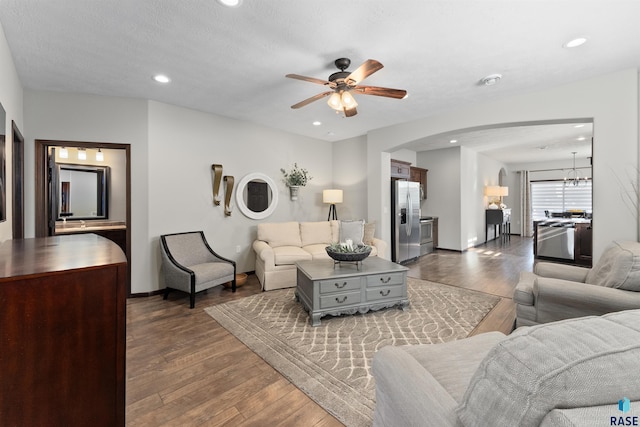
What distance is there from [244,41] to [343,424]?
284cm

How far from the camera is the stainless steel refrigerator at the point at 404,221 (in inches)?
214

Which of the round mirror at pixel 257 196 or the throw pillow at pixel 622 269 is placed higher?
the round mirror at pixel 257 196

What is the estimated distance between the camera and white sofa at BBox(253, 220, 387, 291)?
394 centimetres

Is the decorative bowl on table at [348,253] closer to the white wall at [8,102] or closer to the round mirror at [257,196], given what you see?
the round mirror at [257,196]

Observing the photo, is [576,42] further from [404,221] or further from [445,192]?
[445,192]

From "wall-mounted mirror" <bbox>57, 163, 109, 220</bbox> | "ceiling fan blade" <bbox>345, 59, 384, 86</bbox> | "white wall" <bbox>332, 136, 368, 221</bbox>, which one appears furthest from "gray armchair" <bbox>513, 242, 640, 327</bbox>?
"wall-mounted mirror" <bbox>57, 163, 109, 220</bbox>

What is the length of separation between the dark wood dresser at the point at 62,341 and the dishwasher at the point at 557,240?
24.2 ft

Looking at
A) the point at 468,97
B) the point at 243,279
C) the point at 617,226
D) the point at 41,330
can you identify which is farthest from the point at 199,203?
the point at 617,226

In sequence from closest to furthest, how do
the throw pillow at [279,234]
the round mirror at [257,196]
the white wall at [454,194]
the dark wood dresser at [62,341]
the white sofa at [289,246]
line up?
the dark wood dresser at [62,341] < the white sofa at [289,246] < the throw pillow at [279,234] < the round mirror at [257,196] < the white wall at [454,194]

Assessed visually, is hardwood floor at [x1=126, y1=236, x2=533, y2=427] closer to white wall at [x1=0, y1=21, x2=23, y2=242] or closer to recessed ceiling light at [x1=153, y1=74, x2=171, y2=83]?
white wall at [x1=0, y1=21, x2=23, y2=242]

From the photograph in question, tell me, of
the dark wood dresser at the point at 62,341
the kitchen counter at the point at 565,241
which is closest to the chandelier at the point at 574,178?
the kitchen counter at the point at 565,241

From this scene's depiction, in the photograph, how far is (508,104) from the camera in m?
3.60

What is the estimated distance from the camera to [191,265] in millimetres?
3781

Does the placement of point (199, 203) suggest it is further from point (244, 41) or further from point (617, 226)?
point (617, 226)
